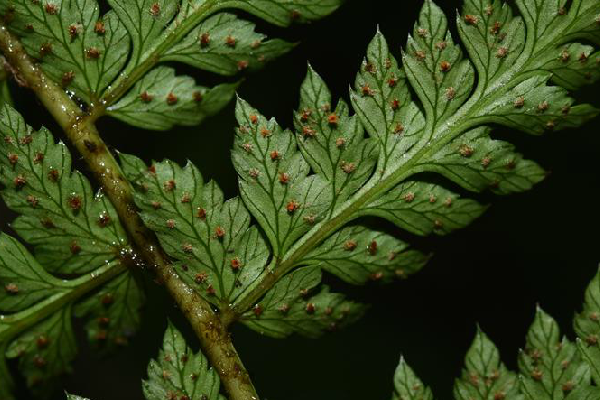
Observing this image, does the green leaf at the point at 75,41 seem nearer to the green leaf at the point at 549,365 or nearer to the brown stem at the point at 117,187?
the brown stem at the point at 117,187

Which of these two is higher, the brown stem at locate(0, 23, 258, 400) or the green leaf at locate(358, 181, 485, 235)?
the brown stem at locate(0, 23, 258, 400)

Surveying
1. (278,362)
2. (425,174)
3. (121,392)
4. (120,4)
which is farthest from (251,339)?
(120,4)

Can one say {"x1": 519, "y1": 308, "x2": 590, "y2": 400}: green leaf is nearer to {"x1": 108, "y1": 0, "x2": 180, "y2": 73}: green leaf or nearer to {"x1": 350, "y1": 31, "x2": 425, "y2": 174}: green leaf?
{"x1": 350, "y1": 31, "x2": 425, "y2": 174}: green leaf

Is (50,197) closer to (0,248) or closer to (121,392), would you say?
(0,248)

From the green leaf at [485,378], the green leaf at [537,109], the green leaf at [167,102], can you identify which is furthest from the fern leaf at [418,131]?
the green leaf at [485,378]

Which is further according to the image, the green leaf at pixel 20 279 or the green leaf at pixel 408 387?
the green leaf at pixel 20 279

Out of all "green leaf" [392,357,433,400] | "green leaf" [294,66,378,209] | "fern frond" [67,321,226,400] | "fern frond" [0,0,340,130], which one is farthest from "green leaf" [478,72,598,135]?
"fern frond" [67,321,226,400]

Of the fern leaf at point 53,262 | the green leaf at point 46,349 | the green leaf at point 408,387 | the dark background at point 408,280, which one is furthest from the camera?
the dark background at point 408,280
